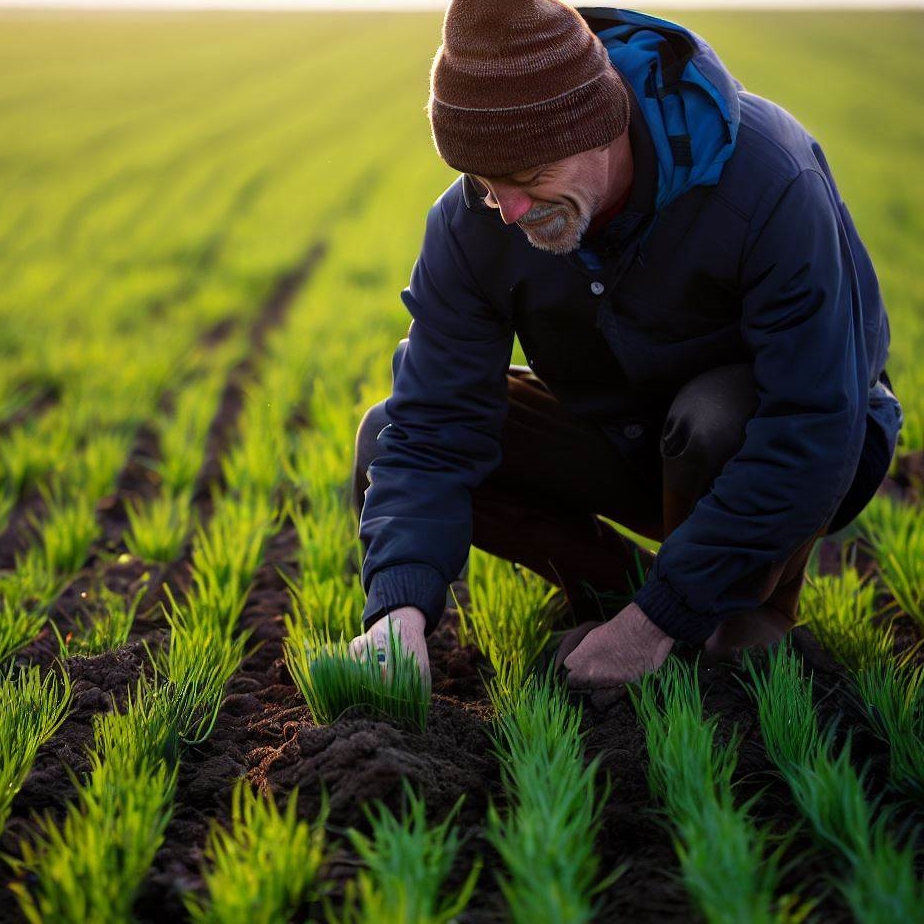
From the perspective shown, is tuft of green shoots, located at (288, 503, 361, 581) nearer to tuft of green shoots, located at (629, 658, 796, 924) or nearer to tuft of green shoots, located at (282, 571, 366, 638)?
tuft of green shoots, located at (282, 571, 366, 638)

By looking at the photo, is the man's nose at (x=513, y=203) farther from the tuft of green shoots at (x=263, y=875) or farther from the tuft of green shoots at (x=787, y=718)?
the tuft of green shoots at (x=263, y=875)

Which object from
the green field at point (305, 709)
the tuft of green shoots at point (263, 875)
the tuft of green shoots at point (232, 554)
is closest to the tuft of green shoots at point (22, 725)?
the green field at point (305, 709)

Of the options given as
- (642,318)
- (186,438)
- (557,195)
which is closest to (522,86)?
(557,195)

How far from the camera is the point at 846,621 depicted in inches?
95.7

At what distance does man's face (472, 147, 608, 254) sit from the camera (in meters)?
1.95

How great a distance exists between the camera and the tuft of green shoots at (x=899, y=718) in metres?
1.79

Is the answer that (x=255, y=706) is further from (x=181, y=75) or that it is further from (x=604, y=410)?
(x=181, y=75)

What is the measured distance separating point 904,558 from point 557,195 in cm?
130

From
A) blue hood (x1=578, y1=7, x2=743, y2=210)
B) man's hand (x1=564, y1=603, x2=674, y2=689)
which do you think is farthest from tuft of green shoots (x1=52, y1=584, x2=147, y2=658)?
blue hood (x1=578, y1=7, x2=743, y2=210)

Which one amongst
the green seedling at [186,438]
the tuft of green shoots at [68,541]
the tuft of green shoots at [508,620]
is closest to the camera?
the tuft of green shoots at [508,620]

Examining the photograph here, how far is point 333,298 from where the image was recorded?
24.7ft

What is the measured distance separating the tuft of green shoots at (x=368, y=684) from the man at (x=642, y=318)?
0.07 meters

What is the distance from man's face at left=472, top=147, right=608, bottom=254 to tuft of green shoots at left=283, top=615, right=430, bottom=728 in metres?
0.72

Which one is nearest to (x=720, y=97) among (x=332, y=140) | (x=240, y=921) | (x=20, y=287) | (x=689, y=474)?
(x=689, y=474)
